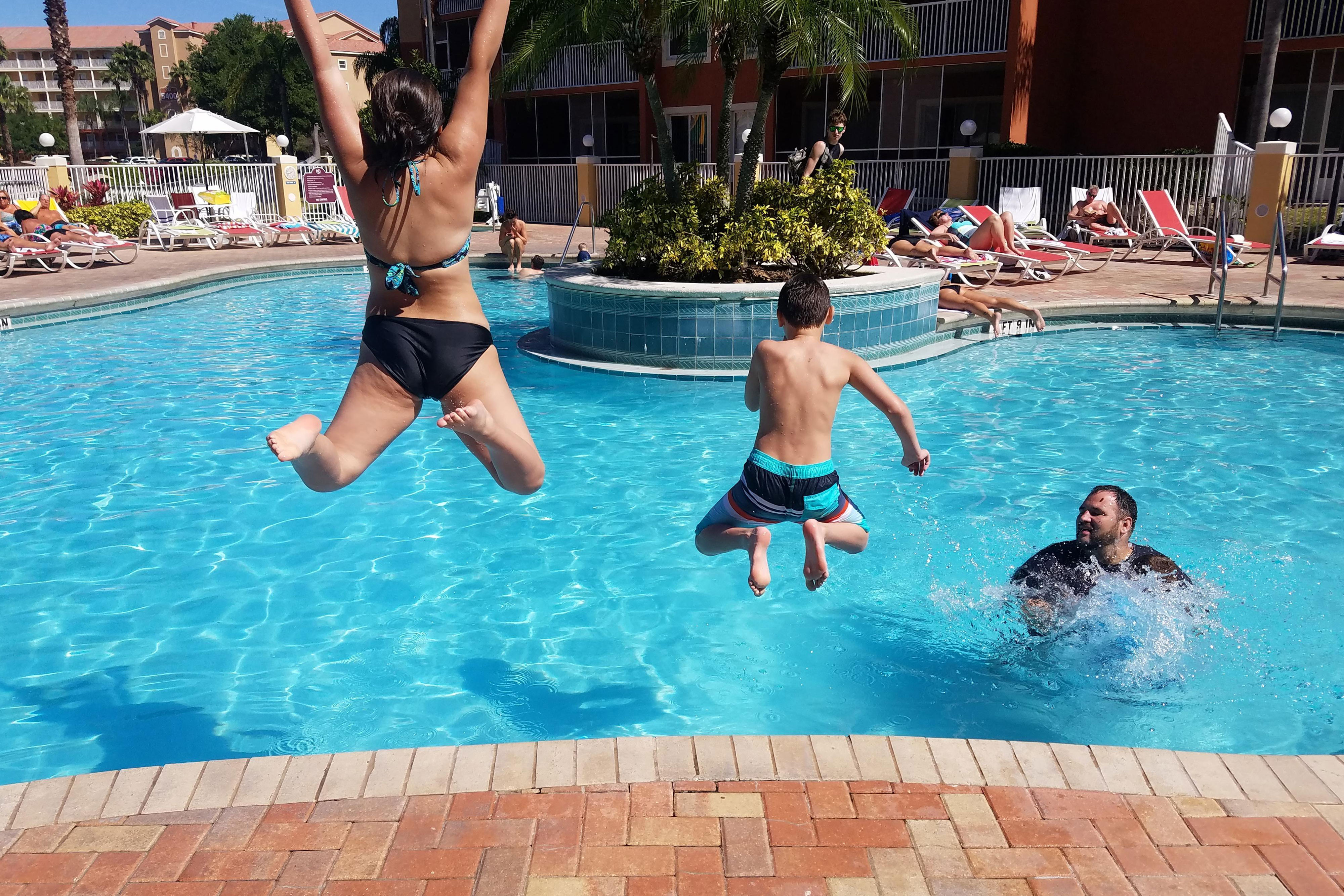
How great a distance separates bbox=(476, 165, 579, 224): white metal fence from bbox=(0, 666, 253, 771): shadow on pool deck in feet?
66.7

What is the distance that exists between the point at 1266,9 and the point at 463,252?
19970 mm

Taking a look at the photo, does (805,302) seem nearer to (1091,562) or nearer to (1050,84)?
(1091,562)

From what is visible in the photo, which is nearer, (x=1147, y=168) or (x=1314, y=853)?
(x=1314, y=853)

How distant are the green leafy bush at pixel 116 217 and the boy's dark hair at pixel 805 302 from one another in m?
19.1

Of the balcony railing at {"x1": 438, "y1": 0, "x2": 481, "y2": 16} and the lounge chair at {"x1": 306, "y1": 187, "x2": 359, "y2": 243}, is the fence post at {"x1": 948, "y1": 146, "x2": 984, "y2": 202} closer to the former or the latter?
the lounge chair at {"x1": 306, "y1": 187, "x2": 359, "y2": 243}

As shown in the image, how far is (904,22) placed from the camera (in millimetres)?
11188

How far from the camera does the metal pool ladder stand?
1587cm

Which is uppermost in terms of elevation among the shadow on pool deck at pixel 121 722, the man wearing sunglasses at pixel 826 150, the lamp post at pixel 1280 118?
the lamp post at pixel 1280 118

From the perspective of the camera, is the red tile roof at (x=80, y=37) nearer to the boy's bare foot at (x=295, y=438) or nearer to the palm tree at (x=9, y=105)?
the palm tree at (x=9, y=105)

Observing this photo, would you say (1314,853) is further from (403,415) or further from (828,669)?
(403,415)

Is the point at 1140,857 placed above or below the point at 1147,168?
below

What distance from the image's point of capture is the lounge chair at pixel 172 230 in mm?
19250

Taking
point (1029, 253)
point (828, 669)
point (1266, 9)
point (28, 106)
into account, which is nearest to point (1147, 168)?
point (1266, 9)

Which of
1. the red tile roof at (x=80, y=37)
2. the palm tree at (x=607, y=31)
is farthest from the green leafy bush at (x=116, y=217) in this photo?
the red tile roof at (x=80, y=37)
